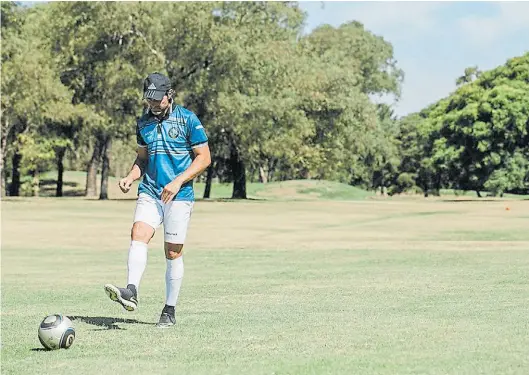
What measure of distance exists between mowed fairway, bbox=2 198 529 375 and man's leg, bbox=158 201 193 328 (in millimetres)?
230

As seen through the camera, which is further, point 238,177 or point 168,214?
point 238,177

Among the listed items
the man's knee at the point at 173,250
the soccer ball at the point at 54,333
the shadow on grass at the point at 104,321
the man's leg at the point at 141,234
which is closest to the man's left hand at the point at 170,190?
the man's leg at the point at 141,234

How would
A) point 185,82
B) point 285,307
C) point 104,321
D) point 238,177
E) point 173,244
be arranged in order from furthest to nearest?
point 238,177 < point 185,82 < point 285,307 < point 104,321 < point 173,244

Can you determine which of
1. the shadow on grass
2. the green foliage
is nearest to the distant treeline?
the green foliage

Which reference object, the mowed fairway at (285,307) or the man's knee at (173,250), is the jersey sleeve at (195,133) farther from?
the mowed fairway at (285,307)

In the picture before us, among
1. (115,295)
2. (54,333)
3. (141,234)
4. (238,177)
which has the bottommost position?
(238,177)

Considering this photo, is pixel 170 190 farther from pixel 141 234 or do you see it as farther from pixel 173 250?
pixel 173 250

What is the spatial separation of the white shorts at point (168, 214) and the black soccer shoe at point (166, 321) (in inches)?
29.1

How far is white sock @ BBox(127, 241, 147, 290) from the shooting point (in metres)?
9.63

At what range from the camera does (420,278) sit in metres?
16.2

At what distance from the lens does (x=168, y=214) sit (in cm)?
994

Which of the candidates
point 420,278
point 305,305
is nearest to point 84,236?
point 420,278

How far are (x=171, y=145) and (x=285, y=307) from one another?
9.44 feet

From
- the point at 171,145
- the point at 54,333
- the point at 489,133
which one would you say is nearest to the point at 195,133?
the point at 171,145
